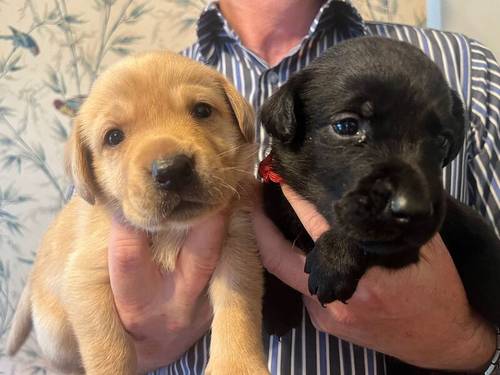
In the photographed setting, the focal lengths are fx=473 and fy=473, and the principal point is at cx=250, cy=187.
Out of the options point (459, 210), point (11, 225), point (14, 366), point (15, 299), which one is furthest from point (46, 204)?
point (459, 210)

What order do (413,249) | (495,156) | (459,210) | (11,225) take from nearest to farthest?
(413,249)
(459,210)
(495,156)
(11,225)

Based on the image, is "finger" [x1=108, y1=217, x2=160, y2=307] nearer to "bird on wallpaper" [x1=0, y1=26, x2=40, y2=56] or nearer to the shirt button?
the shirt button

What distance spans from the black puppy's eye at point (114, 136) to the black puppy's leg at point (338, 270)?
604 mm

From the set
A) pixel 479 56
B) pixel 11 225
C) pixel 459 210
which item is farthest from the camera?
pixel 11 225

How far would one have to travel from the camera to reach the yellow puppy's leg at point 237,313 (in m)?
1.10

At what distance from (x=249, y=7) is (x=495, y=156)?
1052 mm

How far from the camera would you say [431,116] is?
3.15 ft

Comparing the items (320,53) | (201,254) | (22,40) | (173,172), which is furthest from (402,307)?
(22,40)

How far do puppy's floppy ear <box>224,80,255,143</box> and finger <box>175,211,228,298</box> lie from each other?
0.24 metres

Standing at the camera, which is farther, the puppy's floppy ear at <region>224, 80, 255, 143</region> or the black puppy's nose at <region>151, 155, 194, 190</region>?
the puppy's floppy ear at <region>224, 80, 255, 143</region>

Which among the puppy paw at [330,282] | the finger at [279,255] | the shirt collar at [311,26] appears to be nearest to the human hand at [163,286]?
the finger at [279,255]

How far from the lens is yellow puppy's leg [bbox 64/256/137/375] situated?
1.19m

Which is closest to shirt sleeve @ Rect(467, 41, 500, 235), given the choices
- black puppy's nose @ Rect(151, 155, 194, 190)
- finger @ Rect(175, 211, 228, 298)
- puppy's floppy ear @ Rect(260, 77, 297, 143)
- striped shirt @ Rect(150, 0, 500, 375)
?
striped shirt @ Rect(150, 0, 500, 375)

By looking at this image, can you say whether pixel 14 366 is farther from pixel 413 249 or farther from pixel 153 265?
pixel 413 249
